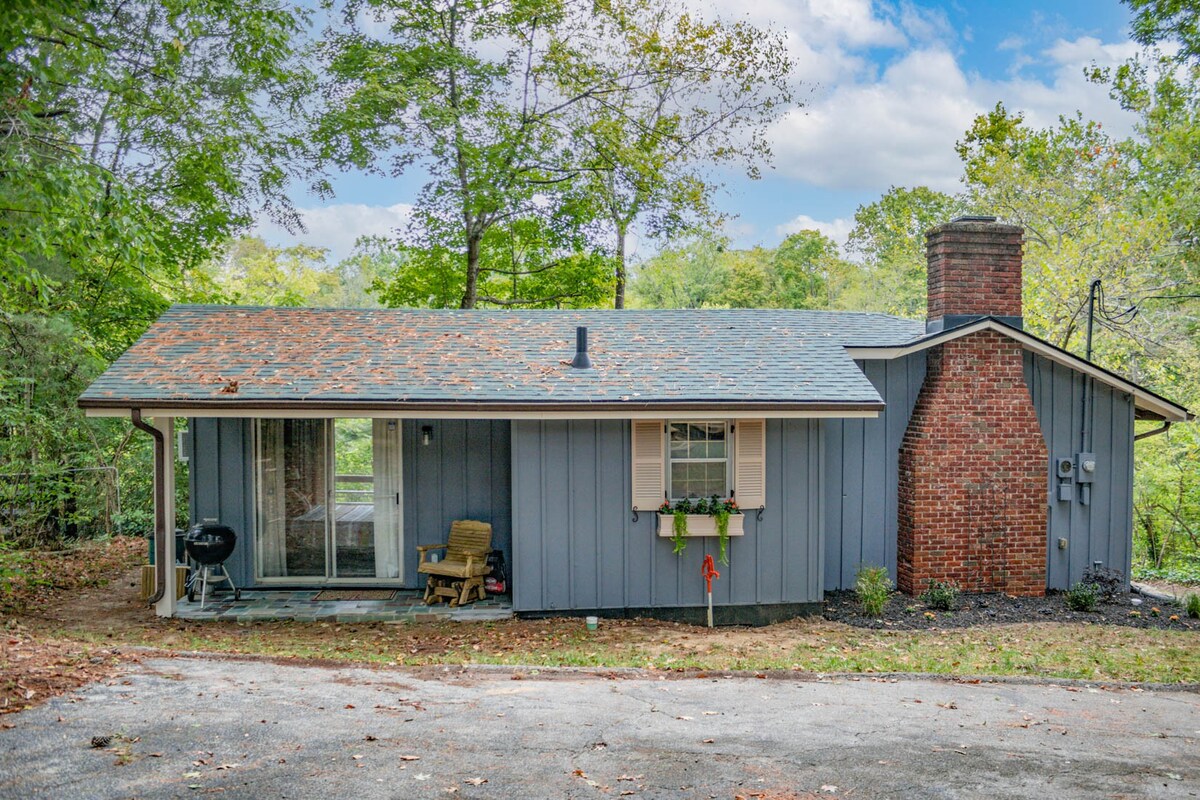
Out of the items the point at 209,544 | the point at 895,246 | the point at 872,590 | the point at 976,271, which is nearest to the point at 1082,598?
the point at 872,590

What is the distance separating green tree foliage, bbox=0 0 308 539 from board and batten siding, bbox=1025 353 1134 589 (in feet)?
32.1

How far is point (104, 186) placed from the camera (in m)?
9.57

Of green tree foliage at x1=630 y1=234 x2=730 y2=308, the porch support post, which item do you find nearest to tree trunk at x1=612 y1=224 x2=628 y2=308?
green tree foliage at x1=630 y1=234 x2=730 y2=308

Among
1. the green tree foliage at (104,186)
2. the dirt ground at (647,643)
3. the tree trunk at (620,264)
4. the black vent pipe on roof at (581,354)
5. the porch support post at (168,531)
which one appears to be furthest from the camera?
the tree trunk at (620,264)

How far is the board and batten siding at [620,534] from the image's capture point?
325 inches

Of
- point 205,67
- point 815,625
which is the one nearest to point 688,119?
point 205,67

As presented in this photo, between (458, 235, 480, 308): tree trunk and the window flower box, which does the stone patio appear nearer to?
the window flower box

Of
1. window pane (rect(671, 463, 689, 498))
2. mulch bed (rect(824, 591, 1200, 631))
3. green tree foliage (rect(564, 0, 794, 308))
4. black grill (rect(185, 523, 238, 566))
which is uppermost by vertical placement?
green tree foliage (rect(564, 0, 794, 308))

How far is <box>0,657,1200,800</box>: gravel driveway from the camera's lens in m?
3.86

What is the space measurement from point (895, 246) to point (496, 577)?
2688cm

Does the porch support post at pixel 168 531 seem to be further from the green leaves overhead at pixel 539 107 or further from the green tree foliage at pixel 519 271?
the green tree foliage at pixel 519 271

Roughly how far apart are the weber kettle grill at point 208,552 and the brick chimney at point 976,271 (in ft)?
26.8

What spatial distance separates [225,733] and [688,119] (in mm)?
19726

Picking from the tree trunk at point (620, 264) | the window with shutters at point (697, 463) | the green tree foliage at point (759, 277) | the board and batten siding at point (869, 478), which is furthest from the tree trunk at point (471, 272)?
the green tree foliage at point (759, 277)
